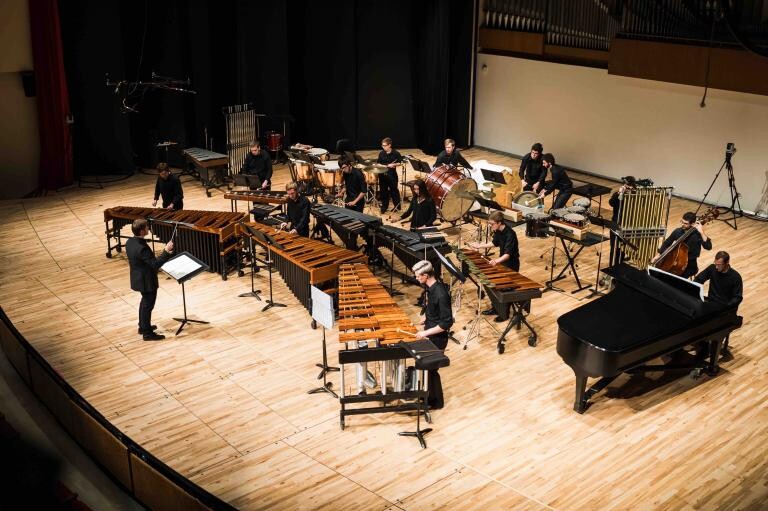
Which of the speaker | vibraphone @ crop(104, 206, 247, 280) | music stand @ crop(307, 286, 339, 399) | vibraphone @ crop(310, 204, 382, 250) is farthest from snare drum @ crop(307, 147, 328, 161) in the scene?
music stand @ crop(307, 286, 339, 399)

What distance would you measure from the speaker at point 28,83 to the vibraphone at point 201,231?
3832 millimetres

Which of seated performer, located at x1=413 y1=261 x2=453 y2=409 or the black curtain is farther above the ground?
the black curtain

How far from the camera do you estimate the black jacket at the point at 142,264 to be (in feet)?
25.4

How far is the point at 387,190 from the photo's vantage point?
475 inches

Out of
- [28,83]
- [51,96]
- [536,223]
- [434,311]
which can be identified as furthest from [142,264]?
[28,83]

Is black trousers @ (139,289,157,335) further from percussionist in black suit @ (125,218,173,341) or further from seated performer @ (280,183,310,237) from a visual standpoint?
seated performer @ (280,183,310,237)

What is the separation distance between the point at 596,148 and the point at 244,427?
914 centimetres

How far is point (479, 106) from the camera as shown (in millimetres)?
15773

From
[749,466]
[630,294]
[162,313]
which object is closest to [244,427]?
[162,313]

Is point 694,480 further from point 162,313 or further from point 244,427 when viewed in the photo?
point 162,313

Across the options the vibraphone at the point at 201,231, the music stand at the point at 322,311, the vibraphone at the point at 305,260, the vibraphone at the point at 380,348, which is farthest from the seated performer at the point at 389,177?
the music stand at the point at 322,311

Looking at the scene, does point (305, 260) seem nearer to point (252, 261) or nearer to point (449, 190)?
point (252, 261)

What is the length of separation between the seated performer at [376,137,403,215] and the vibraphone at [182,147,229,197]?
7.94ft

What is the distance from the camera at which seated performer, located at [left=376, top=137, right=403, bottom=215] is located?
1180 cm
